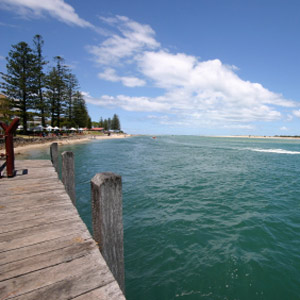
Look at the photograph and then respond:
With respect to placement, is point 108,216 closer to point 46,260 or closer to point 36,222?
point 46,260

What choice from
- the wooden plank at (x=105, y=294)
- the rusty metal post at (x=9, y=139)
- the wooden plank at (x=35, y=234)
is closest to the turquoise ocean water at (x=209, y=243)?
the wooden plank at (x=35, y=234)

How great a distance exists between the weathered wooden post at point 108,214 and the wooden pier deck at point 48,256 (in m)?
0.16

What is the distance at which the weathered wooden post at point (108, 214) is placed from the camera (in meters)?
2.03

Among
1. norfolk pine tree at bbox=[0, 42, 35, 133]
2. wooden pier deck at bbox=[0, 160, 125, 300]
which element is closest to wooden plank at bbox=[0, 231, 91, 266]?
wooden pier deck at bbox=[0, 160, 125, 300]

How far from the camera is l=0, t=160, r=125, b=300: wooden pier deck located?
5.06 ft

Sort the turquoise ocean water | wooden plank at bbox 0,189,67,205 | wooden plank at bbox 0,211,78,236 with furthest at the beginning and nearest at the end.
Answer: the turquoise ocean water
wooden plank at bbox 0,189,67,205
wooden plank at bbox 0,211,78,236

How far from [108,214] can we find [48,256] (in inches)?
30.1

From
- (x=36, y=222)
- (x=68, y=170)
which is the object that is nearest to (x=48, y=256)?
(x=36, y=222)

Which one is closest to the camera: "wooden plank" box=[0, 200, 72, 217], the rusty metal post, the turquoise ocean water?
"wooden plank" box=[0, 200, 72, 217]

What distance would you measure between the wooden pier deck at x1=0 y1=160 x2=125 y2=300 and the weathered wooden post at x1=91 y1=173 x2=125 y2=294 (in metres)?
0.16

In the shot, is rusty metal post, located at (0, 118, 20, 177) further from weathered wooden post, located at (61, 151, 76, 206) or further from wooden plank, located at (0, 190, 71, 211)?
wooden plank, located at (0, 190, 71, 211)

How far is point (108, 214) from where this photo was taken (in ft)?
6.96

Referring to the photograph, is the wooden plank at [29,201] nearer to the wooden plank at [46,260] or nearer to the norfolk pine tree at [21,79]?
the wooden plank at [46,260]

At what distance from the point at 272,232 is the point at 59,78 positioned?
183ft
